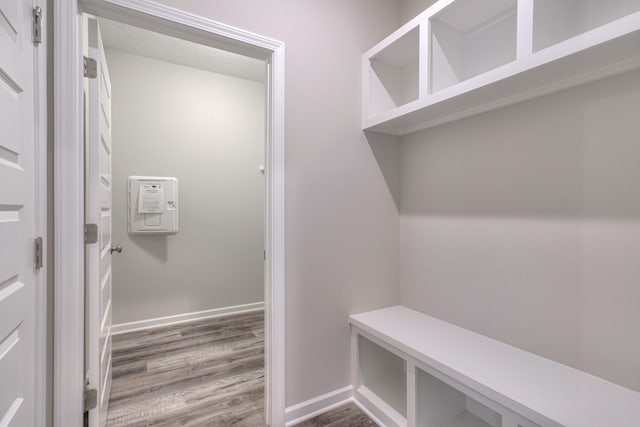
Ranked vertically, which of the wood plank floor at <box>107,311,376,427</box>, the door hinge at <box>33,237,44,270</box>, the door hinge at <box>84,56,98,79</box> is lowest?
the wood plank floor at <box>107,311,376,427</box>

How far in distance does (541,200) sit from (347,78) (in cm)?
131

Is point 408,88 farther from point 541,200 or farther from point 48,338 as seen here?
point 48,338

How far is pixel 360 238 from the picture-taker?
1.96 m

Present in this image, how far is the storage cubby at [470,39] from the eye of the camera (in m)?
1.47

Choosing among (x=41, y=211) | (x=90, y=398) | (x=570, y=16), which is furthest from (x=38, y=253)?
(x=570, y=16)

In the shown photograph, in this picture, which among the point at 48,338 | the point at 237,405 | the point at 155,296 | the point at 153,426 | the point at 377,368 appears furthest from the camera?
the point at 155,296

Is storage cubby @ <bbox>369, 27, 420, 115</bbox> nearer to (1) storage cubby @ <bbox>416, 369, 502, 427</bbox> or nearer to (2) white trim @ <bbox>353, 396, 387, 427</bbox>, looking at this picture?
(1) storage cubby @ <bbox>416, 369, 502, 427</bbox>

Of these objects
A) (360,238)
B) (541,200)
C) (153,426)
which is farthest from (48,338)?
(541,200)

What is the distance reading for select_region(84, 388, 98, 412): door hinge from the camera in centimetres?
130

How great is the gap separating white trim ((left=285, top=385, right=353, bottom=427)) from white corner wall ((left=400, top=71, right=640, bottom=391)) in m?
0.79

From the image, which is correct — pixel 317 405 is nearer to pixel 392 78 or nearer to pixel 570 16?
pixel 392 78

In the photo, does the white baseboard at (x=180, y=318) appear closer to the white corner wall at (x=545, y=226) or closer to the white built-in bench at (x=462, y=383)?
the white built-in bench at (x=462, y=383)

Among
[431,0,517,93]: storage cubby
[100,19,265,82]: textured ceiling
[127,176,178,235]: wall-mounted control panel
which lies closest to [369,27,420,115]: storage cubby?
[431,0,517,93]: storage cubby

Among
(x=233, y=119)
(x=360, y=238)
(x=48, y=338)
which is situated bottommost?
(x=48, y=338)
